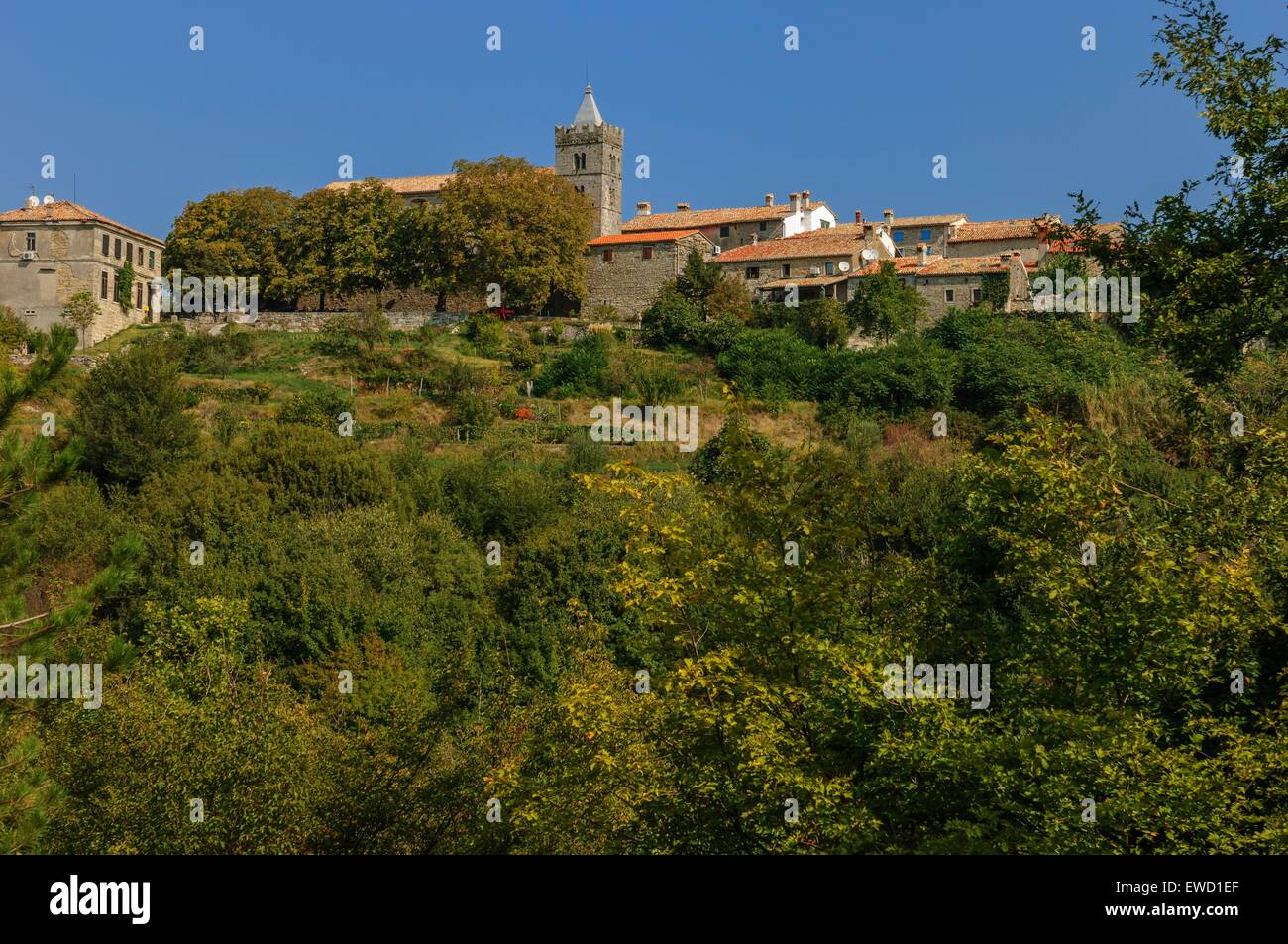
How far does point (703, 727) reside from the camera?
12.5 metres

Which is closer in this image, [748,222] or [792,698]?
[792,698]

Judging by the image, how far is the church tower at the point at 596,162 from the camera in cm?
7494

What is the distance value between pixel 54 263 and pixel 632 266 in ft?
90.3

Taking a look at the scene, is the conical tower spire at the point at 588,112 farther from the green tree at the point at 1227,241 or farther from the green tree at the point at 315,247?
the green tree at the point at 1227,241

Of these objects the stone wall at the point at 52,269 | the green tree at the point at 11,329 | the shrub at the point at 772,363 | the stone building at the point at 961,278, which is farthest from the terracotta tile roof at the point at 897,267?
the green tree at the point at 11,329

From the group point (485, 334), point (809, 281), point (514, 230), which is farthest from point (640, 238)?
point (485, 334)

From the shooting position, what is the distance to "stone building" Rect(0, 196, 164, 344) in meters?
61.2

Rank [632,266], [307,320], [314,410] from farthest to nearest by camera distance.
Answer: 1. [632,266]
2. [307,320]
3. [314,410]

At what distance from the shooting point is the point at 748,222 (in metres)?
69.8

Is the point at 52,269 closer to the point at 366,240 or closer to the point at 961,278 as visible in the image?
the point at 366,240

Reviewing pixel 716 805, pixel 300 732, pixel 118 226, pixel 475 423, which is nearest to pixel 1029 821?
pixel 716 805

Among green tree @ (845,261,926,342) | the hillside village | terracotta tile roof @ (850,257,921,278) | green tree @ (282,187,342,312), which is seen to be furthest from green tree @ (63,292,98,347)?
terracotta tile roof @ (850,257,921,278)

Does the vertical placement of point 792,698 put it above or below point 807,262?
below
